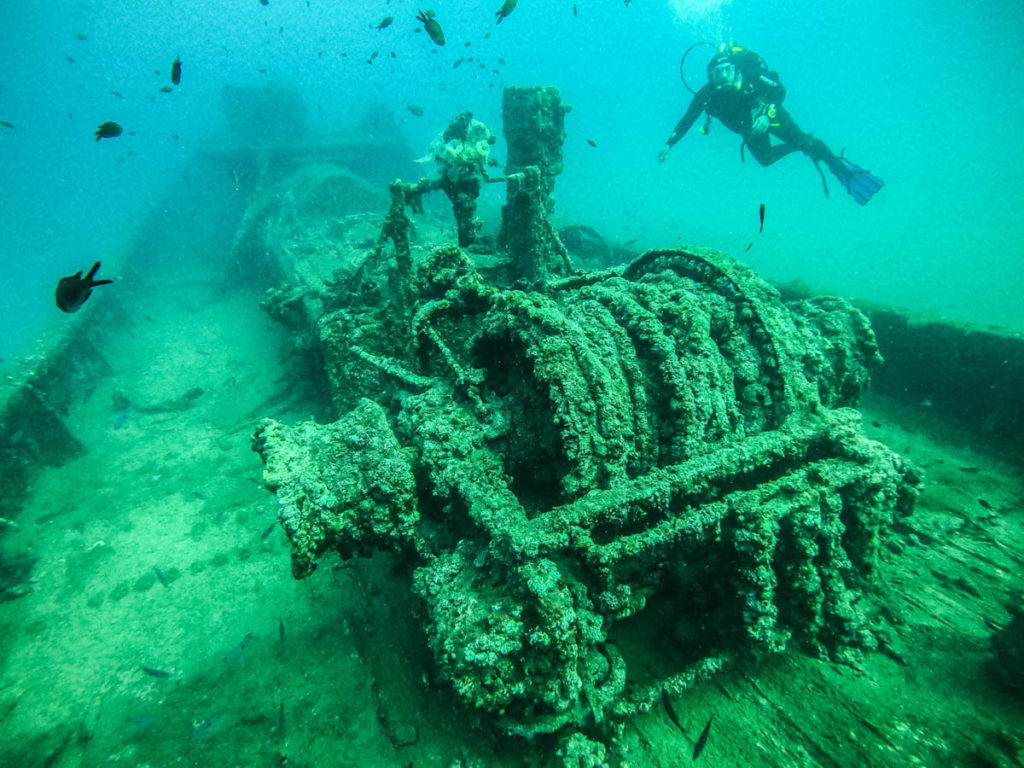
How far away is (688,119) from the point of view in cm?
1134

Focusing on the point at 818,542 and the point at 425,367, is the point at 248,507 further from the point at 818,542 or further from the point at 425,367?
the point at 818,542

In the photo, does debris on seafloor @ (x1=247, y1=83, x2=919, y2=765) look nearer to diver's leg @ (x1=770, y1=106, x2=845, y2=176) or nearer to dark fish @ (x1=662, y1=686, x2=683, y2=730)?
dark fish @ (x1=662, y1=686, x2=683, y2=730)

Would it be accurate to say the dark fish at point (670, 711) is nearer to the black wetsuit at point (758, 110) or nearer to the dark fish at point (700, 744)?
the dark fish at point (700, 744)

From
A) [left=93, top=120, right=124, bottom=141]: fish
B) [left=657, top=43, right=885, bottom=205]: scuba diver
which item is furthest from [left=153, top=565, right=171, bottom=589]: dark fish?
[left=657, top=43, right=885, bottom=205]: scuba diver

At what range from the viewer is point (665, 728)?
2.72 m

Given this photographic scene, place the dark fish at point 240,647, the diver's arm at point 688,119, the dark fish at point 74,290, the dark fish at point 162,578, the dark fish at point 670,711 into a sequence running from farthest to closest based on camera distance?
1. the diver's arm at point 688,119
2. the dark fish at point 162,578
3. the dark fish at point 74,290
4. the dark fish at point 240,647
5. the dark fish at point 670,711

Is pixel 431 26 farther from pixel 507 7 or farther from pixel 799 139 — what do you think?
pixel 799 139

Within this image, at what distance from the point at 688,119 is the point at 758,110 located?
10.9 ft

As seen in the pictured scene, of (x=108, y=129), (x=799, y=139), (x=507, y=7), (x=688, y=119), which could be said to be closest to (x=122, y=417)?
(x=108, y=129)

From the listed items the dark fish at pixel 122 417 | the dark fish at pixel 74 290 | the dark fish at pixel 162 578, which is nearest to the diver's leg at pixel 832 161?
the dark fish at pixel 74 290

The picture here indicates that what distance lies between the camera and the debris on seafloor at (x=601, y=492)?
235cm

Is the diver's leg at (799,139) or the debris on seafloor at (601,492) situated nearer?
the debris on seafloor at (601,492)

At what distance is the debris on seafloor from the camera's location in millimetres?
2352

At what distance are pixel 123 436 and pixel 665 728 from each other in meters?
9.79
